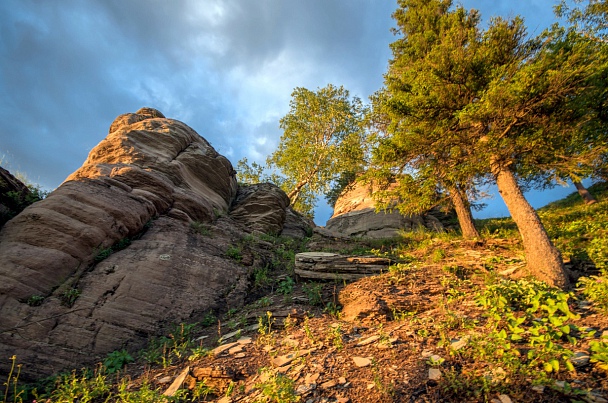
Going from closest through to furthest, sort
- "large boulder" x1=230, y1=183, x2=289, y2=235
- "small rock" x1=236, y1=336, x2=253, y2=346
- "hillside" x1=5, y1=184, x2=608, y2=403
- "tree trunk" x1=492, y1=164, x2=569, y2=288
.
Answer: "hillside" x1=5, y1=184, x2=608, y2=403, "small rock" x1=236, y1=336, x2=253, y2=346, "tree trunk" x1=492, y1=164, x2=569, y2=288, "large boulder" x1=230, y1=183, x2=289, y2=235

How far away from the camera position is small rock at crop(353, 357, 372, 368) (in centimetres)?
432

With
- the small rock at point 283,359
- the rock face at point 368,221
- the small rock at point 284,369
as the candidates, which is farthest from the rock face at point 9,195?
the rock face at point 368,221

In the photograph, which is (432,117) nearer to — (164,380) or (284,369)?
(284,369)

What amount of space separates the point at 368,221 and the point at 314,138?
36.2ft

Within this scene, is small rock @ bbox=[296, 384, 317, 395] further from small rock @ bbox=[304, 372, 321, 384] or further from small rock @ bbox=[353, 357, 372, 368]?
small rock @ bbox=[353, 357, 372, 368]

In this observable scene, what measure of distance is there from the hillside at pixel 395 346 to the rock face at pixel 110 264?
0.60 meters

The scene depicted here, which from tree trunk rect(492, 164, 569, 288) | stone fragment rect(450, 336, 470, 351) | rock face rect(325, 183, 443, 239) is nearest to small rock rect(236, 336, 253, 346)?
stone fragment rect(450, 336, 470, 351)

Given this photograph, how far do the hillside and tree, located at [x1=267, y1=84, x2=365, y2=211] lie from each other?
57.4 feet

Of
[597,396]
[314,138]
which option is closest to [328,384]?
[597,396]

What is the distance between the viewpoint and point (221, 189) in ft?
53.7

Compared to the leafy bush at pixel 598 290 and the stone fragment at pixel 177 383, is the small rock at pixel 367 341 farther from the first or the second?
the leafy bush at pixel 598 290

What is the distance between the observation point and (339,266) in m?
8.70

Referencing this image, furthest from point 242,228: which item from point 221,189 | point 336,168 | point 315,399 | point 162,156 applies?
point 336,168

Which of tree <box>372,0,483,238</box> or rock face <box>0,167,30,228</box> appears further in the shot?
tree <box>372,0,483,238</box>
